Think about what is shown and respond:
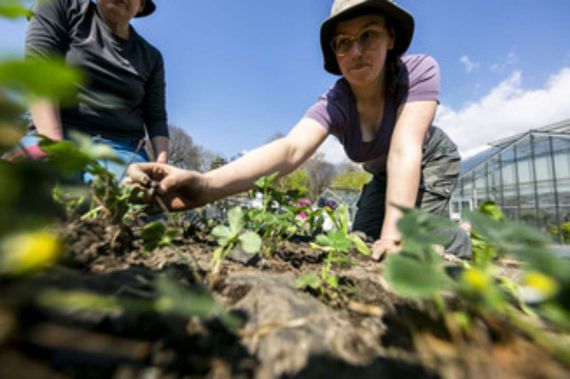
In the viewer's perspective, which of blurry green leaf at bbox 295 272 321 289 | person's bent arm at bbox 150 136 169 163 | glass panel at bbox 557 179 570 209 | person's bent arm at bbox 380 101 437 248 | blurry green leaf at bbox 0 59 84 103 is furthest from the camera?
glass panel at bbox 557 179 570 209

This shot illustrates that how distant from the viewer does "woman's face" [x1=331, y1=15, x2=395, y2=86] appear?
1.42m

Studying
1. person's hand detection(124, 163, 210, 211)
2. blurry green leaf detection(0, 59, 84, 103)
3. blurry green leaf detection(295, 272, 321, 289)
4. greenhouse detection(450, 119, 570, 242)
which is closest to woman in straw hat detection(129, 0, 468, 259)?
person's hand detection(124, 163, 210, 211)

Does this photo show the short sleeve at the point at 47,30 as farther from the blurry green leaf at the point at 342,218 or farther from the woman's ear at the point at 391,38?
the woman's ear at the point at 391,38

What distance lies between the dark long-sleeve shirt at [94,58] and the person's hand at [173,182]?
77cm

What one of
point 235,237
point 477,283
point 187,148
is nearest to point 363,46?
point 235,237

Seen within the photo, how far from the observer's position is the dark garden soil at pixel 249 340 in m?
0.24

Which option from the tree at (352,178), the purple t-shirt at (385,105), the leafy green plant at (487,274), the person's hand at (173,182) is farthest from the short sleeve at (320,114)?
the tree at (352,178)

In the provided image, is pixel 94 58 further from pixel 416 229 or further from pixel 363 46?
pixel 416 229

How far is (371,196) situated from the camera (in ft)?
8.25

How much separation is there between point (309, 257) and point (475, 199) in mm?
12401

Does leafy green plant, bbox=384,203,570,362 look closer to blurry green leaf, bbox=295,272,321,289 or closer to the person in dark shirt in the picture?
blurry green leaf, bbox=295,272,321,289

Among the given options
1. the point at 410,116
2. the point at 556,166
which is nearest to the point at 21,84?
the point at 410,116

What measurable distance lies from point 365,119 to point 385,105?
0.14m

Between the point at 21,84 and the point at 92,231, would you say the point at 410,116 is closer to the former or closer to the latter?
the point at 92,231
